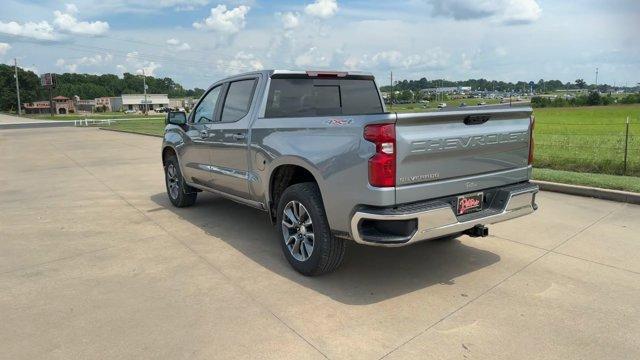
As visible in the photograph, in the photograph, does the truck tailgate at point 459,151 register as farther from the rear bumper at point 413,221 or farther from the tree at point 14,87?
the tree at point 14,87

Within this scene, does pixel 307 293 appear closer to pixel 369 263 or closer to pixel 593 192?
pixel 369 263

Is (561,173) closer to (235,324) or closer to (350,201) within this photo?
(350,201)

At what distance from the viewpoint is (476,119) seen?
13.2 feet

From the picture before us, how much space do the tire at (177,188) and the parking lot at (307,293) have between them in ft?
1.90

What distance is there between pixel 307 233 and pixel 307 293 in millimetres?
540

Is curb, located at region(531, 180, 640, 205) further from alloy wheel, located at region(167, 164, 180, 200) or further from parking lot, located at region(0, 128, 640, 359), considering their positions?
alloy wheel, located at region(167, 164, 180, 200)

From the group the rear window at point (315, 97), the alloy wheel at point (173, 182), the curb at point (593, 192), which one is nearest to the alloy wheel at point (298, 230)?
the rear window at point (315, 97)

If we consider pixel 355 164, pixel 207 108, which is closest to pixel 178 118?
pixel 207 108

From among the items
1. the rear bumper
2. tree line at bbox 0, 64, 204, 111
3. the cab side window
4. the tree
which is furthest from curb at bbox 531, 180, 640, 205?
the tree

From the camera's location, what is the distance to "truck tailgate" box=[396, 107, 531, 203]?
3629 mm

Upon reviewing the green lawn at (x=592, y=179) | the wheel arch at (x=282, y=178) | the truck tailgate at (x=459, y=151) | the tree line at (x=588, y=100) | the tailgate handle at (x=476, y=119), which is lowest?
the green lawn at (x=592, y=179)

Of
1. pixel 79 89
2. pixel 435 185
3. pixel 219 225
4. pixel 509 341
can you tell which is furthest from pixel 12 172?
pixel 79 89

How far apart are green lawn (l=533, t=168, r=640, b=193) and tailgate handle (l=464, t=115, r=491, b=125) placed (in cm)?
437

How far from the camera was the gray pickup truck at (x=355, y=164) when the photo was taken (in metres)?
3.62
